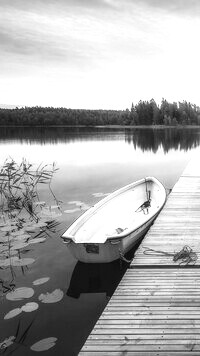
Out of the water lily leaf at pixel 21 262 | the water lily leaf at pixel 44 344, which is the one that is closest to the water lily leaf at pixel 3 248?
the water lily leaf at pixel 21 262

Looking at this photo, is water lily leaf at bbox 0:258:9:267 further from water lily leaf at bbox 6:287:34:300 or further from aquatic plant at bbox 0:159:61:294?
water lily leaf at bbox 6:287:34:300

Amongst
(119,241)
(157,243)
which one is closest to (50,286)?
(119,241)

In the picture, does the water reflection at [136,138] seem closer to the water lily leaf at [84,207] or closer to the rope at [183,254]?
the water lily leaf at [84,207]

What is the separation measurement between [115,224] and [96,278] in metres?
2.13

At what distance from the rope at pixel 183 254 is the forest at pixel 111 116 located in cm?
9727

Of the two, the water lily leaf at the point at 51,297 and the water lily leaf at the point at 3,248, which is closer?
the water lily leaf at the point at 51,297

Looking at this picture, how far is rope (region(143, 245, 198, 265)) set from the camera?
5.43m

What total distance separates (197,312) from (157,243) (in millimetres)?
2486

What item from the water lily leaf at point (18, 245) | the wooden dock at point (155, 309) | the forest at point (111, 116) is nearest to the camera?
the wooden dock at point (155, 309)

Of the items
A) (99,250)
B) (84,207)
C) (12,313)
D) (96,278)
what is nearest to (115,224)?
(96,278)

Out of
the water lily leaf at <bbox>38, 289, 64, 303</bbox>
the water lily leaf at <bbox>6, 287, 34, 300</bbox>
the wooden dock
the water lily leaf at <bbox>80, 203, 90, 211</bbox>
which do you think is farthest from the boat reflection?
the water lily leaf at <bbox>80, 203, 90, 211</bbox>

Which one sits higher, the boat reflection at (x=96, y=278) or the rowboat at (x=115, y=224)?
the rowboat at (x=115, y=224)

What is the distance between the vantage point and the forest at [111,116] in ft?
335

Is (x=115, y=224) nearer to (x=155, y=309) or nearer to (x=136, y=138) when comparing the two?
(x=155, y=309)
